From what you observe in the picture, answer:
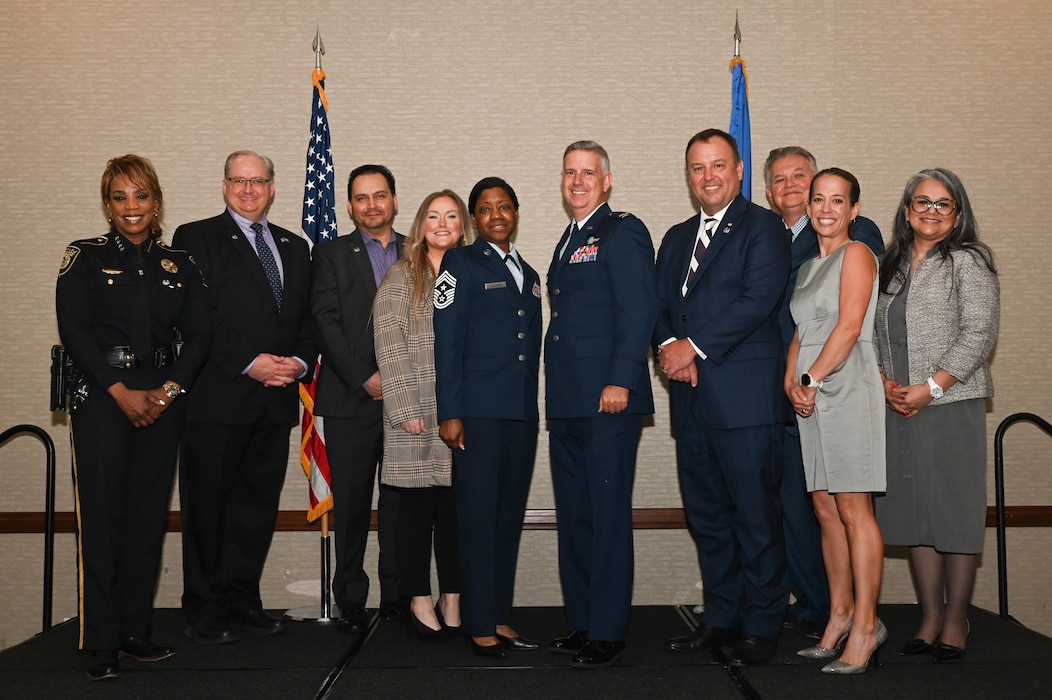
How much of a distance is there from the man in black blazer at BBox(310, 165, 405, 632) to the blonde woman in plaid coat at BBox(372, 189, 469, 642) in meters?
0.23

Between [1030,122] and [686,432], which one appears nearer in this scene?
A: [686,432]

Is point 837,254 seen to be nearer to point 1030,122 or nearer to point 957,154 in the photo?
point 957,154

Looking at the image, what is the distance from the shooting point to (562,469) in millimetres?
3291

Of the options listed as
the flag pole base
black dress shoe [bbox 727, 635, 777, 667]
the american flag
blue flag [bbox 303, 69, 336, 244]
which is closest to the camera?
black dress shoe [bbox 727, 635, 777, 667]

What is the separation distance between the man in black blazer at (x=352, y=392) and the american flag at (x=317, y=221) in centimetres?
34

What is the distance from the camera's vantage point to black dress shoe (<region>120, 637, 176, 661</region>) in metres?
3.19

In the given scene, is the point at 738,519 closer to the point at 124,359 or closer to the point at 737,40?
the point at 124,359

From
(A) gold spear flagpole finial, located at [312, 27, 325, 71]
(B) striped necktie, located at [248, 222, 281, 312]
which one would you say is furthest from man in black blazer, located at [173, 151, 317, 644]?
(A) gold spear flagpole finial, located at [312, 27, 325, 71]

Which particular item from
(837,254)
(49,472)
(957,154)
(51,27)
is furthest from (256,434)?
(957,154)

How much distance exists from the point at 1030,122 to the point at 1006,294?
947 mm

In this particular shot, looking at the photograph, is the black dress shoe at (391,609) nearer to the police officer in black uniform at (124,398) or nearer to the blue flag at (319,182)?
the police officer in black uniform at (124,398)

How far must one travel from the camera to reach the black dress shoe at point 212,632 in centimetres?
352

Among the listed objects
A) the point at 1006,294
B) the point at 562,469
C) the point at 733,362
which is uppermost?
the point at 1006,294

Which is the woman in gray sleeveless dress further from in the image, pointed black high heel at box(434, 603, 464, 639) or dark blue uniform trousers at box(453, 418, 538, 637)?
pointed black high heel at box(434, 603, 464, 639)
